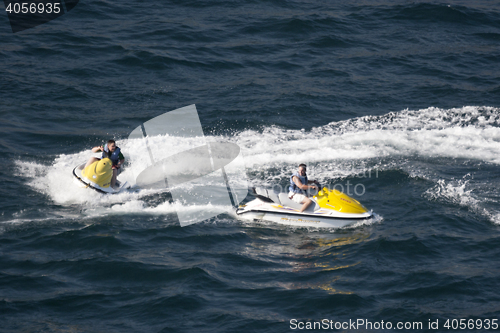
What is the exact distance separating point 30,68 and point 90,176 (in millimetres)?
8726

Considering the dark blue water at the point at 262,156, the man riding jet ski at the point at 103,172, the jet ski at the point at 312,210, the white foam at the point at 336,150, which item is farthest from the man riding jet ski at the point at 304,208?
the man riding jet ski at the point at 103,172

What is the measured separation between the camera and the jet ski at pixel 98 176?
12.5 m

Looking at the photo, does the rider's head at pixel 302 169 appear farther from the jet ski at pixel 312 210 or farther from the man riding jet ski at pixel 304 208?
the jet ski at pixel 312 210

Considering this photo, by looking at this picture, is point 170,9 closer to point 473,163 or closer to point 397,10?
point 397,10

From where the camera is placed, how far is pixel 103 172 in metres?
12.5

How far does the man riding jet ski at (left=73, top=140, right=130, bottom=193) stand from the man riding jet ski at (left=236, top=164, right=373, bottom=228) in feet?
10.8

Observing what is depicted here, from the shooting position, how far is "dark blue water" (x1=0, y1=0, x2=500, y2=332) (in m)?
9.07

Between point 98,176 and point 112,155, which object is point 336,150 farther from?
point 98,176

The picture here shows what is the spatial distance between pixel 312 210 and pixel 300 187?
1.94 ft

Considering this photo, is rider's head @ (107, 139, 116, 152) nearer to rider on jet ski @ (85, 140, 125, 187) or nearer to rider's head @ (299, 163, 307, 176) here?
rider on jet ski @ (85, 140, 125, 187)

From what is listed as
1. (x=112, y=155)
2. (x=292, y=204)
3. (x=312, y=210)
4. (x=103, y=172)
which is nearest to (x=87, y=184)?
(x=103, y=172)

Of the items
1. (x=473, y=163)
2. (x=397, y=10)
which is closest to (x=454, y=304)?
(x=473, y=163)

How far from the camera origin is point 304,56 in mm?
20922

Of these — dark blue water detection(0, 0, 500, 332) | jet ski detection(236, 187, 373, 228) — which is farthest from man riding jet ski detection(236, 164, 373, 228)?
dark blue water detection(0, 0, 500, 332)
